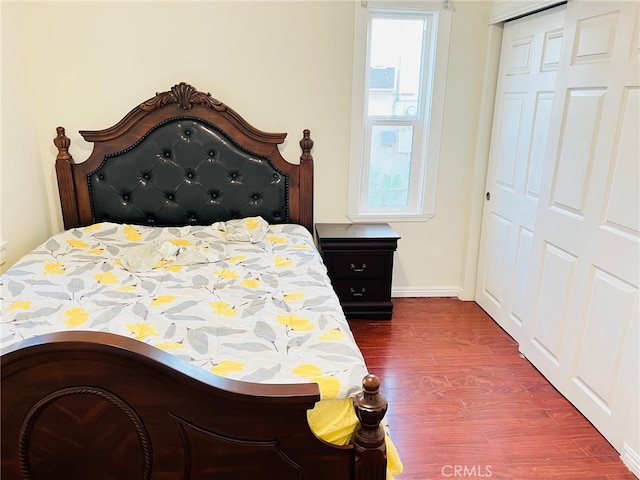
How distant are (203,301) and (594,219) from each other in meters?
1.77

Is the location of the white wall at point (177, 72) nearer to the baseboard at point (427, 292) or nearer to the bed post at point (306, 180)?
the bed post at point (306, 180)

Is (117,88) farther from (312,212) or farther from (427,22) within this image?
(427,22)

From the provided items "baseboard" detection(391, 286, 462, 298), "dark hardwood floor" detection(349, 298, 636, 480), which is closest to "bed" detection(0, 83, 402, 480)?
"dark hardwood floor" detection(349, 298, 636, 480)

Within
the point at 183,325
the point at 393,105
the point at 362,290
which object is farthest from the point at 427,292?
the point at 183,325

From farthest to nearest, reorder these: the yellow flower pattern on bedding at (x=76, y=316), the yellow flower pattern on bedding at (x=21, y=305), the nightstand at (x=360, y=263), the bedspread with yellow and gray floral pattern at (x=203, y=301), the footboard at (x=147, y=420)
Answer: the nightstand at (x=360, y=263), the yellow flower pattern on bedding at (x=21, y=305), the yellow flower pattern on bedding at (x=76, y=316), the bedspread with yellow and gray floral pattern at (x=203, y=301), the footboard at (x=147, y=420)

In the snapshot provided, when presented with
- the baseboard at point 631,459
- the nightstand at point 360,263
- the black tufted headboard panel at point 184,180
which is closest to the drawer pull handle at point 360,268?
the nightstand at point 360,263

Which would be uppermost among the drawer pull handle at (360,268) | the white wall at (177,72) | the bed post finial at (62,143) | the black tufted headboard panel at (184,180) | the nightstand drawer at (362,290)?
the white wall at (177,72)

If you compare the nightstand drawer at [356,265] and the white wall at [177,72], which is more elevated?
the white wall at [177,72]

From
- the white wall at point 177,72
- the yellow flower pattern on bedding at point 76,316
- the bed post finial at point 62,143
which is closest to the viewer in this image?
the yellow flower pattern on bedding at point 76,316

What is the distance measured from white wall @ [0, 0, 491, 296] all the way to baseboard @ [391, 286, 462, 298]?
0.96m

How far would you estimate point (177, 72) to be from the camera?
2.90 m

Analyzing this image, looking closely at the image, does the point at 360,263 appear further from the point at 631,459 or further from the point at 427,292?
the point at 631,459

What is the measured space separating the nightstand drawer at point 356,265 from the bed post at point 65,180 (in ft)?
5.40

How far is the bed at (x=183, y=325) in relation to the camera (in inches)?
45.1
